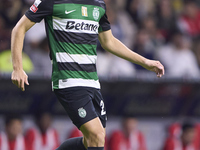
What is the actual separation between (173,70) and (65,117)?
96.6 inches

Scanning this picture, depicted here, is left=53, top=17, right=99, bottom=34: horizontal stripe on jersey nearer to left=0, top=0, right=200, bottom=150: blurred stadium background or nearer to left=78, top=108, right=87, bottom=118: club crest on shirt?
left=78, top=108, right=87, bottom=118: club crest on shirt

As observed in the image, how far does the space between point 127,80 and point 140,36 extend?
1.69 m

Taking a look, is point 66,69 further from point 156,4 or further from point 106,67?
point 156,4

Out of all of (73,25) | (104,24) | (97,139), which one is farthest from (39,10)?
(97,139)

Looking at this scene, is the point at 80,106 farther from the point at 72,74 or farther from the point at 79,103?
the point at 72,74

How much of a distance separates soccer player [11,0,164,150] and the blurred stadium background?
109 inches

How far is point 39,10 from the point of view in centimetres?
435

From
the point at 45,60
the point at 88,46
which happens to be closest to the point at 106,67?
the point at 45,60

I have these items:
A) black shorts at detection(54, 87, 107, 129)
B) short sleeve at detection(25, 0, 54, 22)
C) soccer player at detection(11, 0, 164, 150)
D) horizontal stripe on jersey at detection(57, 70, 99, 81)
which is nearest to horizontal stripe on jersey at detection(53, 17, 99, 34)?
soccer player at detection(11, 0, 164, 150)

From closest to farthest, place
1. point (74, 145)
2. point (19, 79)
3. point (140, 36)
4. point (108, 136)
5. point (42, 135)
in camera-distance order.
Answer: point (19, 79), point (74, 145), point (42, 135), point (108, 136), point (140, 36)

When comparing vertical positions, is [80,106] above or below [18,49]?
below

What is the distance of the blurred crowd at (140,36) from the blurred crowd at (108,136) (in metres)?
0.84

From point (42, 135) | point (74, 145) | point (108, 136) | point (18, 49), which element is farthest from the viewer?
point (108, 136)

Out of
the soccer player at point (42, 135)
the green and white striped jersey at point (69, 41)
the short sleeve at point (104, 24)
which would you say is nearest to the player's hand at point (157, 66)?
the short sleeve at point (104, 24)
